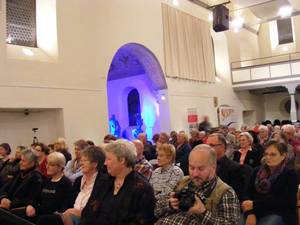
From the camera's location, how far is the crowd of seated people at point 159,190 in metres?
2.21

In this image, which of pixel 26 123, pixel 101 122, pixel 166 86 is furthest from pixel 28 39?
pixel 166 86

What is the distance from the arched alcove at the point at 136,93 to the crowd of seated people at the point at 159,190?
23.9 ft

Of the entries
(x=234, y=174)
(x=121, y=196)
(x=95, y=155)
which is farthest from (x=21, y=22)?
(x=121, y=196)

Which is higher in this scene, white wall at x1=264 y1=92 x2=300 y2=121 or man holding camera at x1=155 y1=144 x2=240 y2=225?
white wall at x1=264 y1=92 x2=300 y2=121

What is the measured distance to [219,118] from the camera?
1449cm

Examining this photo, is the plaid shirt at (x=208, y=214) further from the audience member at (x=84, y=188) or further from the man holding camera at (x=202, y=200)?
the audience member at (x=84, y=188)

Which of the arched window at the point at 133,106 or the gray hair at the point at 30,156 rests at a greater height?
the arched window at the point at 133,106

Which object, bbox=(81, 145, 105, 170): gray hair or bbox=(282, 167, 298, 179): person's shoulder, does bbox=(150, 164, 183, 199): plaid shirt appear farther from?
bbox=(282, 167, 298, 179): person's shoulder

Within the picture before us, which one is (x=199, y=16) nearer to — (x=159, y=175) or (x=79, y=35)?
(x=79, y=35)

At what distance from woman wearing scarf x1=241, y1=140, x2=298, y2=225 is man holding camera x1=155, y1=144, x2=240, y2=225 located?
82 centimetres

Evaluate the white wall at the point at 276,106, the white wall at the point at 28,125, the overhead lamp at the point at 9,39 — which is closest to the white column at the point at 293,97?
the white wall at the point at 276,106

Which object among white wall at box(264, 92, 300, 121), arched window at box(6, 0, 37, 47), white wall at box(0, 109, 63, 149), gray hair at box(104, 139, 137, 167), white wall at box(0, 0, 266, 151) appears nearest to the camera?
gray hair at box(104, 139, 137, 167)

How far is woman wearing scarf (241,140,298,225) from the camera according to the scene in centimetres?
291

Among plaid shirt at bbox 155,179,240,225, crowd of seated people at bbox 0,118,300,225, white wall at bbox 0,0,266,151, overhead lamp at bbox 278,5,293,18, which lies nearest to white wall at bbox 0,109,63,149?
white wall at bbox 0,0,266,151
